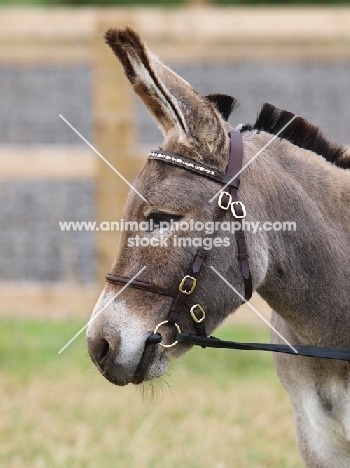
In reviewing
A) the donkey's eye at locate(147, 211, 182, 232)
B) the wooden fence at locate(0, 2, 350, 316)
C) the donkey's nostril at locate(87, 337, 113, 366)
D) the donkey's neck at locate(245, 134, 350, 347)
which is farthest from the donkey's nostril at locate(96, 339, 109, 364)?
the wooden fence at locate(0, 2, 350, 316)

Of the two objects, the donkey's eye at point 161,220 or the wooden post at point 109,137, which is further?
the wooden post at point 109,137

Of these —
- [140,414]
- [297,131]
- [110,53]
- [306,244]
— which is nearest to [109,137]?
[110,53]

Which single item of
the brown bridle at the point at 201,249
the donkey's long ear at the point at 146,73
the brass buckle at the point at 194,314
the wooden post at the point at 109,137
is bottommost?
the wooden post at the point at 109,137

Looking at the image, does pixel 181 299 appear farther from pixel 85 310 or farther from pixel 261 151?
pixel 85 310

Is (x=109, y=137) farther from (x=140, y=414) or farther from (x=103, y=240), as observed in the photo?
(x=140, y=414)

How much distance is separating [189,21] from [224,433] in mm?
3740

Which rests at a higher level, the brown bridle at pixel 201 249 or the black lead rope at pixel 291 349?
the brown bridle at pixel 201 249

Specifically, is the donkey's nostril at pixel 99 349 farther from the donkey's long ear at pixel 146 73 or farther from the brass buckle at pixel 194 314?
the donkey's long ear at pixel 146 73

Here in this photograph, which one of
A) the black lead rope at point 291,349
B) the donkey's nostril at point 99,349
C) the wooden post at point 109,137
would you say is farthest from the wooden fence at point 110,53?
the donkey's nostril at point 99,349

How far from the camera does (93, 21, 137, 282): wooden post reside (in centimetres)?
691

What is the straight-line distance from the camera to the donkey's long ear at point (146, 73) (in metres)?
2.58

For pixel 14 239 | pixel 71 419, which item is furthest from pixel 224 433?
pixel 14 239

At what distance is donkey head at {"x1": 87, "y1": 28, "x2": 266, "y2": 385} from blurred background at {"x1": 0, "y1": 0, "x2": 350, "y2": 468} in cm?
30

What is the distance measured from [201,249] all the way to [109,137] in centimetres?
440
